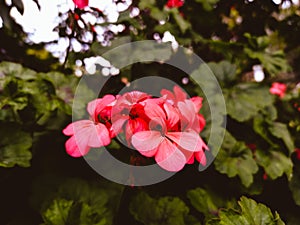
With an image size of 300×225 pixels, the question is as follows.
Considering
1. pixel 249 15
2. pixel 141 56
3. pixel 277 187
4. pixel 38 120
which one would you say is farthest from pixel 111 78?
pixel 277 187

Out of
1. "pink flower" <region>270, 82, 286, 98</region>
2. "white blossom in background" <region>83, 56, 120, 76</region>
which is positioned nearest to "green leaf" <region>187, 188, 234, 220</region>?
"white blossom in background" <region>83, 56, 120, 76</region>

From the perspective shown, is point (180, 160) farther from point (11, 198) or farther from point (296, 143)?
point (296, 143)

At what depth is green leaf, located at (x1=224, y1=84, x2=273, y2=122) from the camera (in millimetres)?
1432

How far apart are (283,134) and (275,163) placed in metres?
0.14

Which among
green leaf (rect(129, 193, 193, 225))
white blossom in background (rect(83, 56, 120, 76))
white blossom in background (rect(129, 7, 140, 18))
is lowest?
green leaf (rect(129, 193, 193, 225))

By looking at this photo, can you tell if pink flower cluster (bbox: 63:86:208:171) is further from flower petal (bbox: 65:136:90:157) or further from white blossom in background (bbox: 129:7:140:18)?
white blossom in background (bbox: 129:7:140:18)

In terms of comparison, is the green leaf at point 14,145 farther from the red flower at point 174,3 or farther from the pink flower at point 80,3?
the red flower at point 174,3

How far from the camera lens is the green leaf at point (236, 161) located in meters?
1.30

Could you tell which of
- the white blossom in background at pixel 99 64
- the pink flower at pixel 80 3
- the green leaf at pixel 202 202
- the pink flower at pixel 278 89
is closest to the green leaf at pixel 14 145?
the white blossom in background at pixel 99 64

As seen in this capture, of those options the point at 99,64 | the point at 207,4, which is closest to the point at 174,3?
the point at 207,4

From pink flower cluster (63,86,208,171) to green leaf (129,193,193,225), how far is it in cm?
34

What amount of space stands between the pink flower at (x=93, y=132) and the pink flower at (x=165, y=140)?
9 cm

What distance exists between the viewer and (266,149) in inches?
57.2

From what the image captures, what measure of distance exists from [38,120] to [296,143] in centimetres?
97
